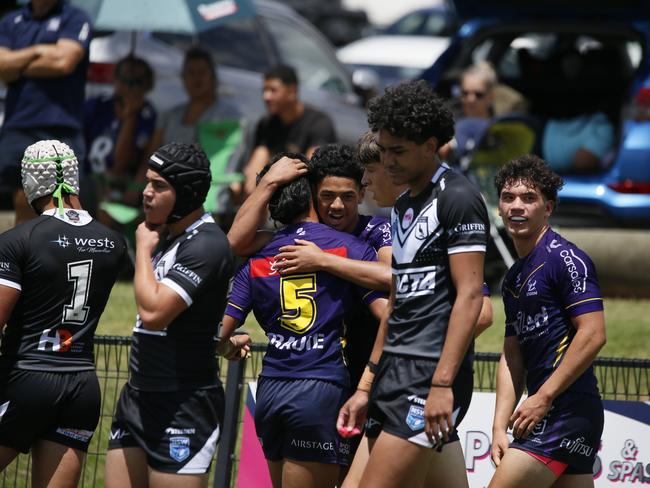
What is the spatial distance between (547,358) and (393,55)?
65.9 ft

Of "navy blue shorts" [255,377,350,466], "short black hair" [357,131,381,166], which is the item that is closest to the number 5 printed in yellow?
"navy blue shorts" [255,377,350,466]

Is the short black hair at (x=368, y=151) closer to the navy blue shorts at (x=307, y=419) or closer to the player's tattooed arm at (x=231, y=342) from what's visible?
the player's tattooed arm at (x=231, y=342)

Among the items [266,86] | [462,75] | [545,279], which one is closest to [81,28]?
[266,86]

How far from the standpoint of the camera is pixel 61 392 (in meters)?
5.00

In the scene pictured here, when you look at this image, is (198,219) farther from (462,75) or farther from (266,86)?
(462,75)

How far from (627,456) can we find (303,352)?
205 centimetres

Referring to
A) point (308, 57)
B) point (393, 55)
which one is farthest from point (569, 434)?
point (393, 55)

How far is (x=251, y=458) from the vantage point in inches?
243

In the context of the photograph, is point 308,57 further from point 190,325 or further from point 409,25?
point 409,25

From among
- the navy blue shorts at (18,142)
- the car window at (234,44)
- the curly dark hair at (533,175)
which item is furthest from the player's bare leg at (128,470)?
the car window at (234,44)

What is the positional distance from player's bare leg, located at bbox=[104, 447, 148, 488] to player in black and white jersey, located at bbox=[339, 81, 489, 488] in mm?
968

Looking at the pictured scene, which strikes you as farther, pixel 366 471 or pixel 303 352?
pixel 303 352

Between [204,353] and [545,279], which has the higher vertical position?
[545,279]

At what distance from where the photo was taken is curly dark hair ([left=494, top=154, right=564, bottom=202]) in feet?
16.9
